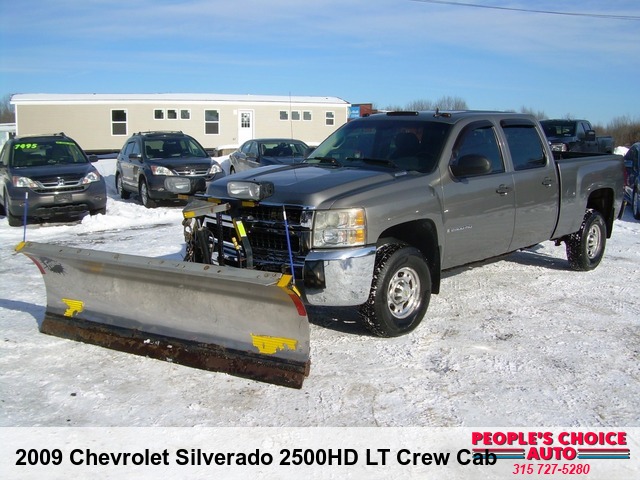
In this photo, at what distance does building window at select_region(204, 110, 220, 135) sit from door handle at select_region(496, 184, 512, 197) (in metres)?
28.3

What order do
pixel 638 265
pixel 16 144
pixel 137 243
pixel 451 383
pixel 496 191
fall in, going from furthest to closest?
pixel 16 144, pixel 137 243, pixel 638 265, pixel 496 191, pixel 451 383

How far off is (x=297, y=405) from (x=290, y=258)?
108 cm

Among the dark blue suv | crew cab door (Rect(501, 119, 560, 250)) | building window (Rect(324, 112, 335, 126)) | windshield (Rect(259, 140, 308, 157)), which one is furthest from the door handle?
building window (Rect(324, 112, 335, 126))

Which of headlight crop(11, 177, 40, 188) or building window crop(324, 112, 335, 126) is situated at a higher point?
building window crop(324, 112, 335, 126)

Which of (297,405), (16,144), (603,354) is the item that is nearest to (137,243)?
(16,144)

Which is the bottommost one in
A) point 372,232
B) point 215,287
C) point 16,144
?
point 215,287

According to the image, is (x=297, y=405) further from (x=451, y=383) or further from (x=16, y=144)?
(x=16, y=144)

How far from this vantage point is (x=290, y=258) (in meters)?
4.77

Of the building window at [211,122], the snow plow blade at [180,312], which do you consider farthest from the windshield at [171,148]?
the building window at [211,122]

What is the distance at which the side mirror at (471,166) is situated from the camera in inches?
231

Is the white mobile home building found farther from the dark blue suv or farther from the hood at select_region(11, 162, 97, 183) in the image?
the hood at select_region(11, 162, 97, 183)

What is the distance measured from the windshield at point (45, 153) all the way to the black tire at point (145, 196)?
1.83 meters

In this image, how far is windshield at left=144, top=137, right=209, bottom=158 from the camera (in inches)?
622

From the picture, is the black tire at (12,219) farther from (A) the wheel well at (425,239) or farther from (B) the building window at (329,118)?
(B) the building window at (329,118)
